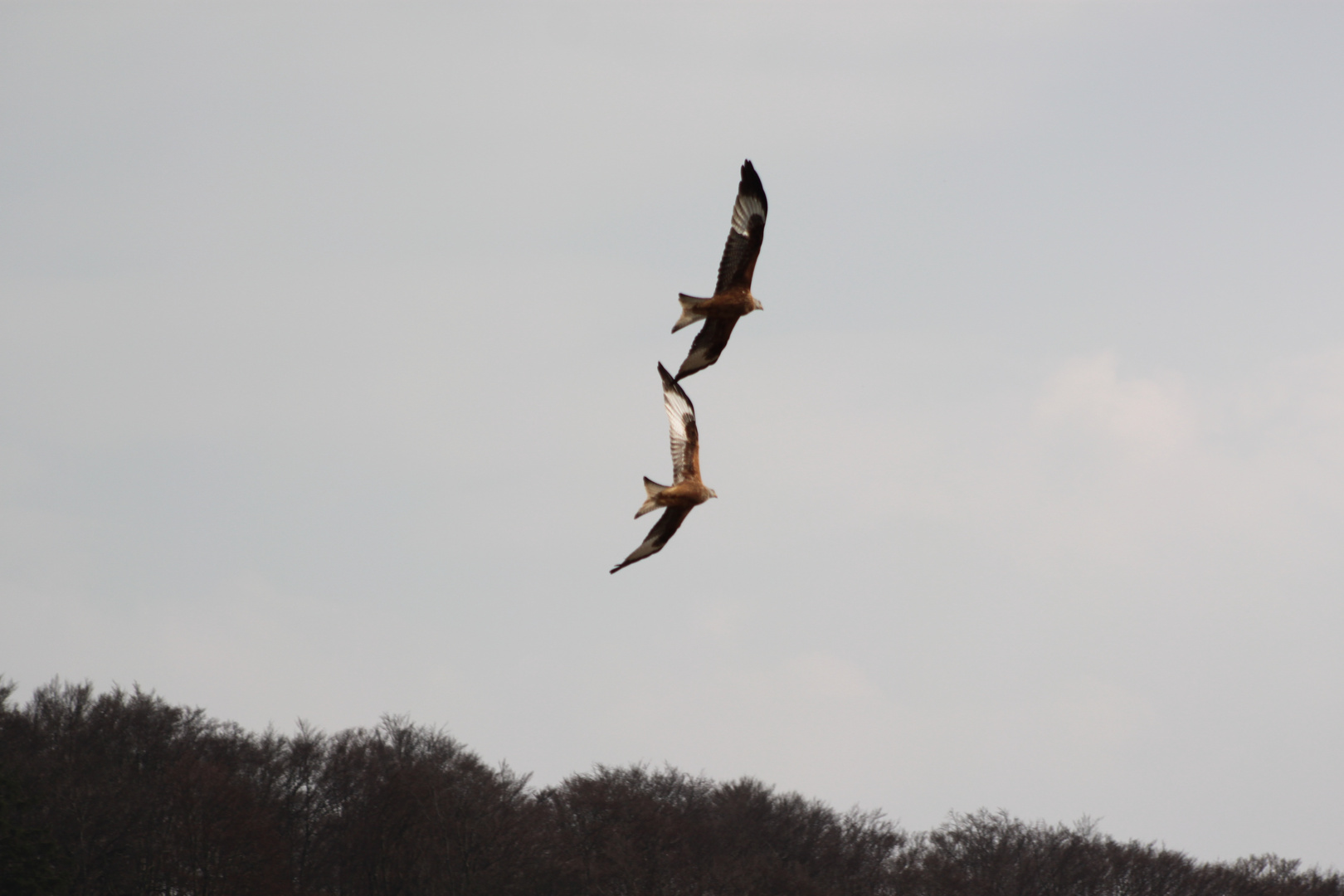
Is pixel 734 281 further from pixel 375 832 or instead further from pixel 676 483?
pixel 375 832

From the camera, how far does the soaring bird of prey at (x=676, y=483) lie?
60.6 feet

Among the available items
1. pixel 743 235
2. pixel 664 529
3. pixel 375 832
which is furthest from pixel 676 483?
pixel 375 832

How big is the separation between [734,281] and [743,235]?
0.58m

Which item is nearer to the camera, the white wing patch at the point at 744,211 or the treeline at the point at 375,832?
the white wing patch at the point at 744,211

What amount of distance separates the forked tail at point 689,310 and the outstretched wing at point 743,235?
329 mm

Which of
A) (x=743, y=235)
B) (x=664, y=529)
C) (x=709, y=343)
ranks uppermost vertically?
(x=743, y=235)

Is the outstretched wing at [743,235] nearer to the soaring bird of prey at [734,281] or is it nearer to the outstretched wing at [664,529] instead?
the soaring bird of prey at [734,281]

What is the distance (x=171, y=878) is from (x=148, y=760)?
35.2 feet

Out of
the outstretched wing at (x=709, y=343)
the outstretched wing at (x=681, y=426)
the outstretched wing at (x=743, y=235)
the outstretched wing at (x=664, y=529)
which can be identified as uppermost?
the outstretched wing at (x=743, y=235)

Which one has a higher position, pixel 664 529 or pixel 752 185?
Result: pixel 752 185

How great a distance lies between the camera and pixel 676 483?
18.8m

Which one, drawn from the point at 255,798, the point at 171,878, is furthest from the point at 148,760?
the point at 171,878

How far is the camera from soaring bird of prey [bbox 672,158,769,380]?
1945 cm

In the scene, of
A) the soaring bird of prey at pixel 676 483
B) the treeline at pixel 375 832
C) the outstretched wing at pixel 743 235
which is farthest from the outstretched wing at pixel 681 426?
the treeline at pixel 375 832
